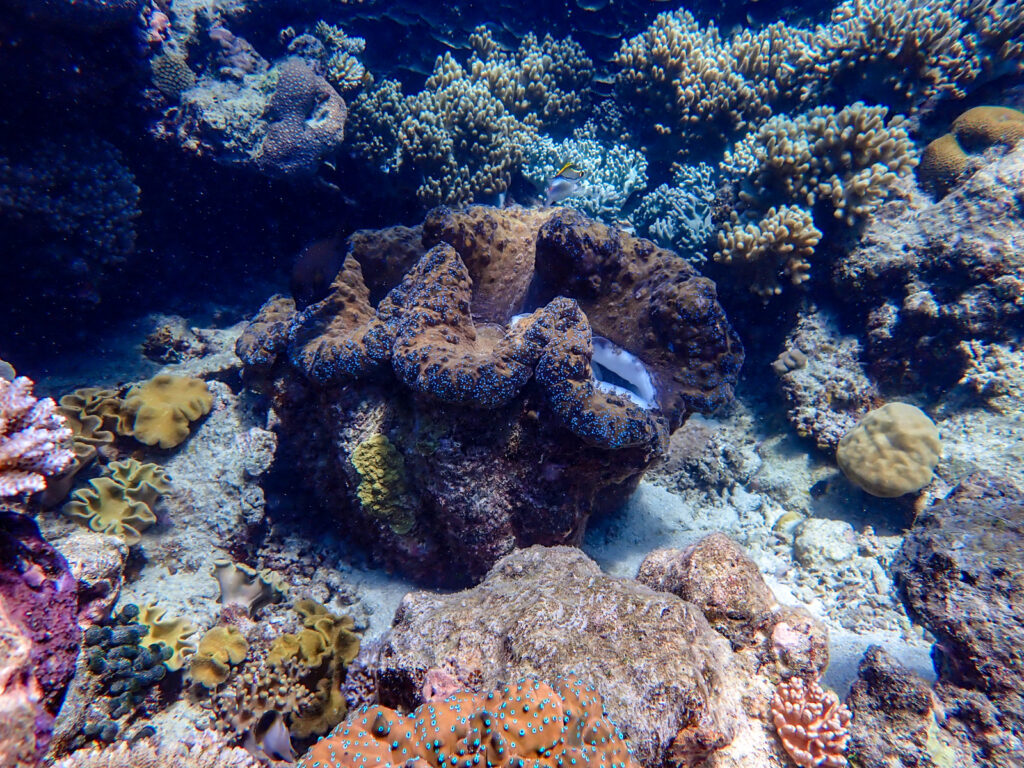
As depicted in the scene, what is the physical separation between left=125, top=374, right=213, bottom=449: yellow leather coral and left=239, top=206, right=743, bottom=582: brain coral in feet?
2.77

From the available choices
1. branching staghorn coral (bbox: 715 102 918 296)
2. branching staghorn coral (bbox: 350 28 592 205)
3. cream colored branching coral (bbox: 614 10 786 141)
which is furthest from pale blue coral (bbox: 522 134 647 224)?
branching staghorn coral (bbox: 715 102 918 296)

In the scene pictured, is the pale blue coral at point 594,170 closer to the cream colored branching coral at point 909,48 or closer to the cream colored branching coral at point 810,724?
the cream colored branching coral at point 909,48

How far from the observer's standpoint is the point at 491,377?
3.25 metres

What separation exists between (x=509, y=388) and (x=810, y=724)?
2629mm

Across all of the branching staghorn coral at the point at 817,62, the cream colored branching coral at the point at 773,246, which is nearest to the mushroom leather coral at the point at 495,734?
the cream colored branching coral at the point at 773,246

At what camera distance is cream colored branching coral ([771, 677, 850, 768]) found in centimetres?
264

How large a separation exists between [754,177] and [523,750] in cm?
628

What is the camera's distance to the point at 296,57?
6.60m

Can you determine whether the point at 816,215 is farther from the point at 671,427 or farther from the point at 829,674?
the point at 829,674

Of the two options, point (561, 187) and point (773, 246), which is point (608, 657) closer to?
point (561, 187)

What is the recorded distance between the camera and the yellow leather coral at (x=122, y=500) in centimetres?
366

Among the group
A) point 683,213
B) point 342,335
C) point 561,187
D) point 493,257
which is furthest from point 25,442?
point 683,213

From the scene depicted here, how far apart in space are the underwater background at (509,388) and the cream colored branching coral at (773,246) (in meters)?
0.06

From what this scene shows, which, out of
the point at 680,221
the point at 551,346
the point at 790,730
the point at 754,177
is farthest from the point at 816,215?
the point at 790,730
